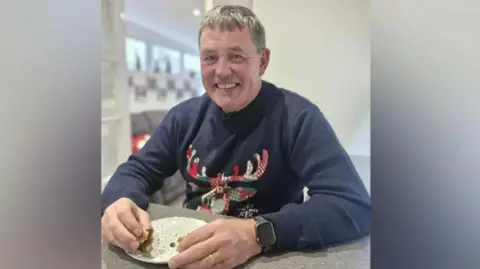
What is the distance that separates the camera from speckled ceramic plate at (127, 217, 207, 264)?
0.38 meters

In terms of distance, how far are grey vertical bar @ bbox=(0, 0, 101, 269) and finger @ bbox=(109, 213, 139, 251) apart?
0.09 meters

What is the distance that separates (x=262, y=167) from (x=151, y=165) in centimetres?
13

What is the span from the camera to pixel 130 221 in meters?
0.40

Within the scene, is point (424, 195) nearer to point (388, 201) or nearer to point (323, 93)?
point (388, 201)

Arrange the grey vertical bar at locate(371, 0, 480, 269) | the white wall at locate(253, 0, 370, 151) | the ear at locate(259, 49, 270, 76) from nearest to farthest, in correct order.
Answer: the grey vertical bar at locate(371, 0, 480, 269) < the white wall at locate(253, 0, 370, 151) < the ear at locate(259, 49, 270, 76)

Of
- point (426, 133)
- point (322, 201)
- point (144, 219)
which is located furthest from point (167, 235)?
point (426, 133)

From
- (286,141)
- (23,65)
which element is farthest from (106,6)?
(286,141)

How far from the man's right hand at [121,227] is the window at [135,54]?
5.2 inches

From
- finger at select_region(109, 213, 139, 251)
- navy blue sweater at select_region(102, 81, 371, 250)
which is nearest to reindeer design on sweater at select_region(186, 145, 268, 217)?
navy blue sweater at select_region(102, 81, 371, 250)

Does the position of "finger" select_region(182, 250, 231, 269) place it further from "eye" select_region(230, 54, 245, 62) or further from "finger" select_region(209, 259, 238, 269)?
"eye" select_region(230, 54, 245, 62)

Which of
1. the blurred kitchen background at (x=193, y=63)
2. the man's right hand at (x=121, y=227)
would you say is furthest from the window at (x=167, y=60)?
the man's right hand at (x=121, y=227)

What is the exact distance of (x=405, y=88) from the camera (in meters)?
0.26

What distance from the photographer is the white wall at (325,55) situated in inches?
14.0

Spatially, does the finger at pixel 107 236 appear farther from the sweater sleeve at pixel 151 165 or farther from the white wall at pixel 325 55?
the white wall at pixel 325 55
